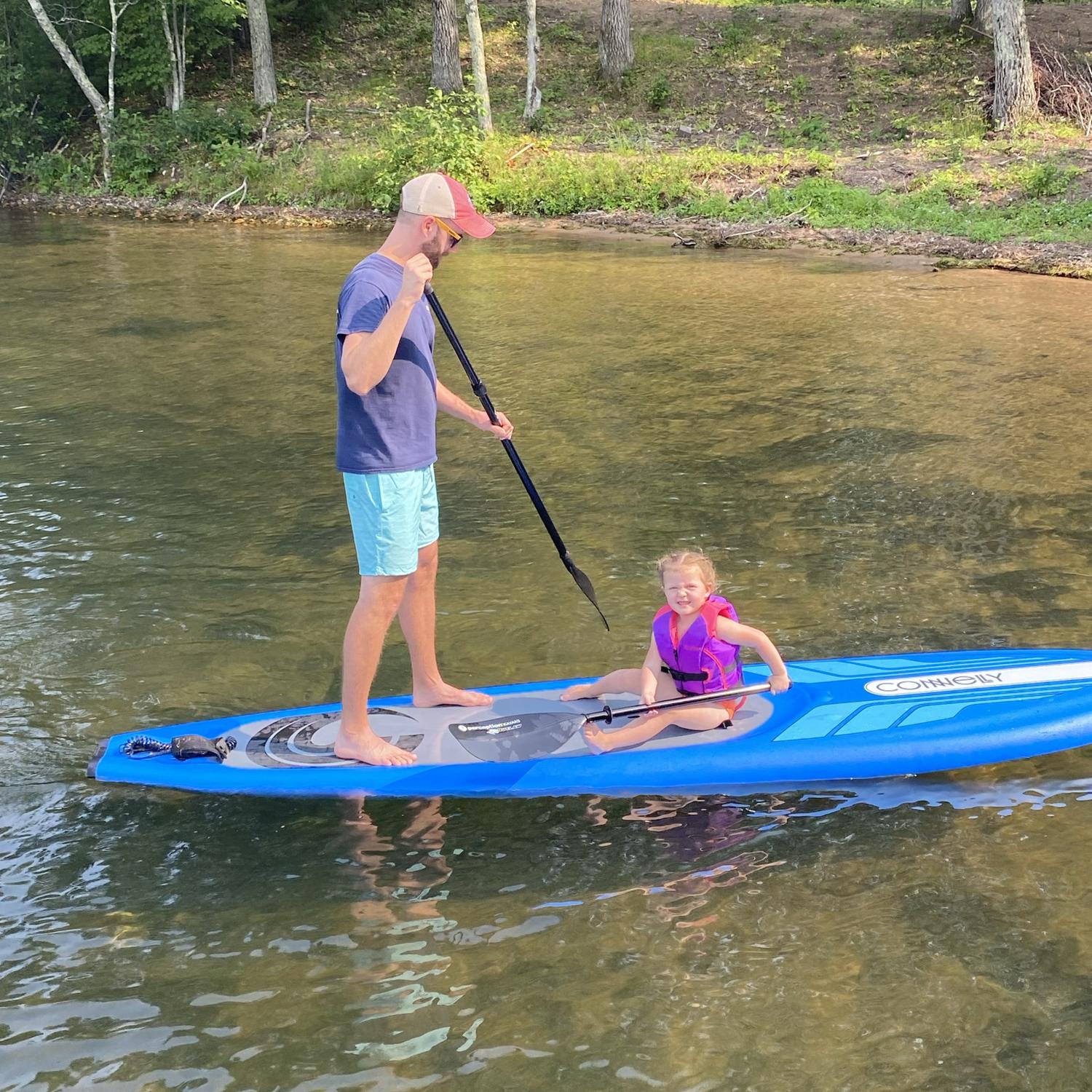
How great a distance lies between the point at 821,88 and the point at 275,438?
704 inches

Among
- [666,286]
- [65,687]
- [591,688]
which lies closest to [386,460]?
[591,688]

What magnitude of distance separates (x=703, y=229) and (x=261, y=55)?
39.1 feet

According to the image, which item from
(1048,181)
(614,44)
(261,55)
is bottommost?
(1048,181)

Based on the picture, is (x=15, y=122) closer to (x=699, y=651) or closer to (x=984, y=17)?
(x=984, y=17)

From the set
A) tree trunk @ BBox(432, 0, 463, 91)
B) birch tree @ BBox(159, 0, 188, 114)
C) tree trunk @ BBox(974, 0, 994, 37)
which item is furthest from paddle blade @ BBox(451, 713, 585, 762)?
tree trunk @ BBox(974, 0, 994, 37)

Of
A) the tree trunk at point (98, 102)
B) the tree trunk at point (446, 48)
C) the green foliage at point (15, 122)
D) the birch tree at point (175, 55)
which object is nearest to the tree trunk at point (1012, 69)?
the tree trunk at point (446, 48)

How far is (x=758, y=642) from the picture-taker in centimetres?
427

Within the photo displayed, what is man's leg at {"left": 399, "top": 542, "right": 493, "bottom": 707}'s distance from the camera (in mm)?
4422

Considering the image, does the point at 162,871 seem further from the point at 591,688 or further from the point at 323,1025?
the point at 591,688

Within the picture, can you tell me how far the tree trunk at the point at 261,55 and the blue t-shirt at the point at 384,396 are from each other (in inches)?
902

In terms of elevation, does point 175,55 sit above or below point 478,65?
above

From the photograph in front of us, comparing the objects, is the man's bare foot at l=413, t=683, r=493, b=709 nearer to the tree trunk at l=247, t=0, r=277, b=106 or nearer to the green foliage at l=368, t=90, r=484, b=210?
the green foliage at l=368, t=90, r=484, b=210

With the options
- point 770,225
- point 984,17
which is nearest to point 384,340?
point 770,225

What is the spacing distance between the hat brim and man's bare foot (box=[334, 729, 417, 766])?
1797 mm
